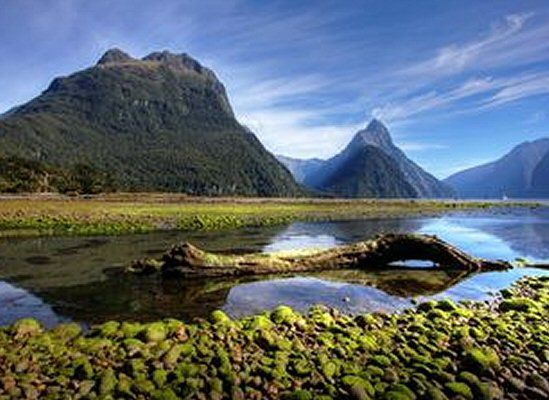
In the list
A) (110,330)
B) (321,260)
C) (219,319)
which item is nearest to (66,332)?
(110,330)

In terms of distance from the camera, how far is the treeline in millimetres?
140250

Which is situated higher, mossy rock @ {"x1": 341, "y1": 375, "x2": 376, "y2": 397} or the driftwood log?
the driftwood log

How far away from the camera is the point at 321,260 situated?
32594 millimetres

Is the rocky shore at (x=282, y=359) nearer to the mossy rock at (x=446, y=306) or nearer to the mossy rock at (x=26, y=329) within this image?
the mossy rock at (x=26, y=329)

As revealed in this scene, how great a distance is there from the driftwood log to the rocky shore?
34.1 feet

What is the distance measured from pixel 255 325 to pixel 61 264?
69.7ft

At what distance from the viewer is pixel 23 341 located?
16.1 metres

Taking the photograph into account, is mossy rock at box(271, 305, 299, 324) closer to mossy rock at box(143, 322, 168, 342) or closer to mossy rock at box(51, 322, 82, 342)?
mossy rock at box(143, 322, 168, 342)

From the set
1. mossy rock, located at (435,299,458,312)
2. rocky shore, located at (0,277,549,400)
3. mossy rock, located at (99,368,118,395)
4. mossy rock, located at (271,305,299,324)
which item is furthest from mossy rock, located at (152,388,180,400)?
mossy rock, located at (435,299,458,312)

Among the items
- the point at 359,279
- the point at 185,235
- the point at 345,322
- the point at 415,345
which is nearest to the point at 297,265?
the point at 359,279

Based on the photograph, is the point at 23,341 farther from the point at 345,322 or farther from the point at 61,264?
the point at 61,264

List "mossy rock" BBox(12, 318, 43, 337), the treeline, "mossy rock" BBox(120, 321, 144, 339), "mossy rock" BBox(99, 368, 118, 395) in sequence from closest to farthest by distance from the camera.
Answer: "mossy rock" BBox(99, 368, 118, 395) < "mossy rock" BBox(120, 321, 144, 339) < "mossy rock" BBox(12, 318, 43, 337) < the treeline

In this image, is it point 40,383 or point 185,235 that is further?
point 185,235

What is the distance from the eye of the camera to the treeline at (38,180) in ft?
460
